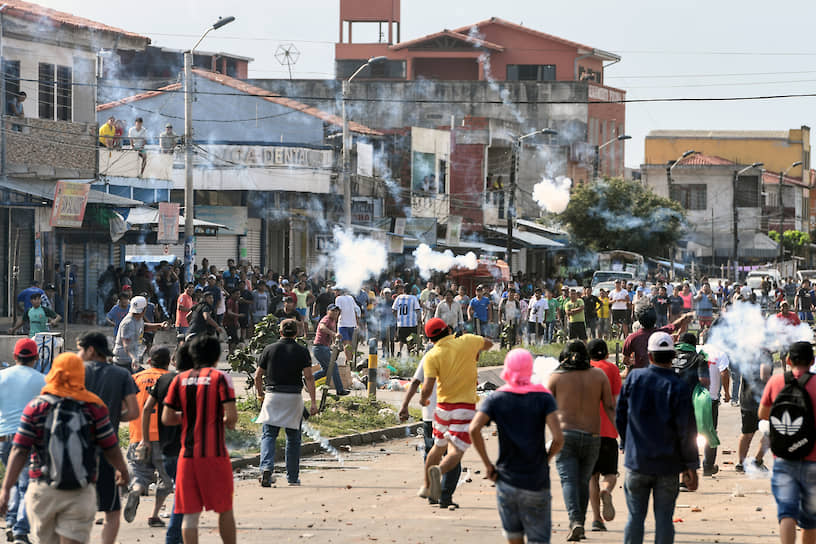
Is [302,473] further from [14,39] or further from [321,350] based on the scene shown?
[14,39]

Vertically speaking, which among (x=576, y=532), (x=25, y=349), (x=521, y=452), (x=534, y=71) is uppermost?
(x=534, y=71)

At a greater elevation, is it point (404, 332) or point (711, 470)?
point (404, 332)

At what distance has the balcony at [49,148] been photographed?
2728 cm

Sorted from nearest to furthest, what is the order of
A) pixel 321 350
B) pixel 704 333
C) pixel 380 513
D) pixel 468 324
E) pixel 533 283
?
1. pixel 380 513
2. pixel 321 350
3. pixel 704 333
4. pixel 468 324
5. pixel 533 283

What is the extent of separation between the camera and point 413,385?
34.7ft

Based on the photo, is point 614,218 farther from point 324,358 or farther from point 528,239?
point 324,358

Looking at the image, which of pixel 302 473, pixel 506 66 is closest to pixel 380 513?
pixel 302 473

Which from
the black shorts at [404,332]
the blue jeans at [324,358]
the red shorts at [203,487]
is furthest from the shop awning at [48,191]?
the red shorts at [203,487]

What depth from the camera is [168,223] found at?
28.2 m

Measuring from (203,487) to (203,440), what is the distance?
11.0 inches

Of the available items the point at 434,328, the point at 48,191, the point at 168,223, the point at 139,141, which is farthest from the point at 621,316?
the point at 434,328

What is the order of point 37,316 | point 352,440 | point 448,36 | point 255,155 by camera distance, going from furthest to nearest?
point 448,36
point 255,155
point 37,316
point 352,440

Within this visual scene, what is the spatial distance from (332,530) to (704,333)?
17922mm

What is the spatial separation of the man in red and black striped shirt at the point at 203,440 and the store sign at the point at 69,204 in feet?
61.6
